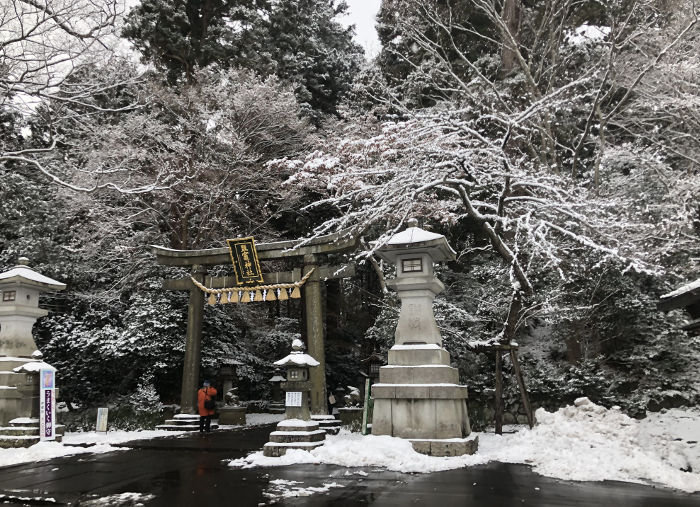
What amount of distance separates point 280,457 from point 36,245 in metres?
14.1

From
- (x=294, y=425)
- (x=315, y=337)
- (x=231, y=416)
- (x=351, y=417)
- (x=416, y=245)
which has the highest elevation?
(x=416, y=245)

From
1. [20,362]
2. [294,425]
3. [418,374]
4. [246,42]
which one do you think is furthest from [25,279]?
[246,42]

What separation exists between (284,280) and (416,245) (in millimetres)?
5960

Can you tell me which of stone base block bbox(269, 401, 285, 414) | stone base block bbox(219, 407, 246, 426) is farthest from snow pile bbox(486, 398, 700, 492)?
stone base block bbox(269, 401, 285, 414)

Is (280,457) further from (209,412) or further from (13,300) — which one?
(13,300)

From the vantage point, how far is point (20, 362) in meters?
12.1

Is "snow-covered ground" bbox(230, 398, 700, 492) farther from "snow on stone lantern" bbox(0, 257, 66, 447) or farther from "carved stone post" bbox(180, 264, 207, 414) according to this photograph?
"carved stone post" bbox(180, 264, 207, 414)

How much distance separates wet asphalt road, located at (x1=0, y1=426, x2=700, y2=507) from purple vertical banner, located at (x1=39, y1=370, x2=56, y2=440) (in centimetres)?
225

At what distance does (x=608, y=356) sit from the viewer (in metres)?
14.8

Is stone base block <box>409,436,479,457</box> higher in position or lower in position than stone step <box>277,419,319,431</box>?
lower

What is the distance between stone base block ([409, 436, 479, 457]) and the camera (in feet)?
27.7

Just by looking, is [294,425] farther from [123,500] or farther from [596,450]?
[596,450]

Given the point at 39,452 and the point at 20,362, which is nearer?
the point at 39,452

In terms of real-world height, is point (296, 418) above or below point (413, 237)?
below
